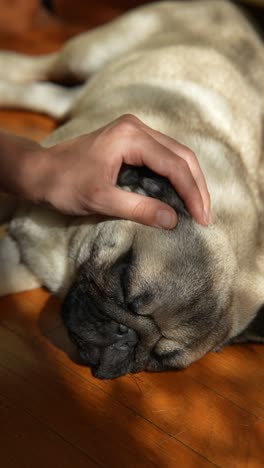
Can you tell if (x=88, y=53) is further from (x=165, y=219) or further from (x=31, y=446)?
(x=31, y=446)

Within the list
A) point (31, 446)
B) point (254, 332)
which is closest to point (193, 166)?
point (254, 332)

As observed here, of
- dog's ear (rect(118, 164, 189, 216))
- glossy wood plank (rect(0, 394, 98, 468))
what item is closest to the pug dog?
dog's ear (rect(118, 164, 189, 216))

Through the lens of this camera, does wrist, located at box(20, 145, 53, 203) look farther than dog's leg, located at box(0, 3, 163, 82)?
No

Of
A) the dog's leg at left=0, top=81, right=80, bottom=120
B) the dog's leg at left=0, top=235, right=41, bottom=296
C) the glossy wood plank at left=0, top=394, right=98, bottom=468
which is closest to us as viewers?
the glossy wood plank at left=0, top=394, right=98, bottom=468

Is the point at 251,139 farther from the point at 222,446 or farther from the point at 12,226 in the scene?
the point at 222,446

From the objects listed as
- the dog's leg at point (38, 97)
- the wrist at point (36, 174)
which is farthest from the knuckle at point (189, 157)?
the dog's leg at point (38, 97)

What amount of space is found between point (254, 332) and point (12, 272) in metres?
0.75

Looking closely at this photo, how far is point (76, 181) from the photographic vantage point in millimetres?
1679

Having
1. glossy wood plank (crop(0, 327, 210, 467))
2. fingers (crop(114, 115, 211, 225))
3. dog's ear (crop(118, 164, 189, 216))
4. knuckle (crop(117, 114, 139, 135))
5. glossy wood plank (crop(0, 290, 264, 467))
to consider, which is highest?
knuckle (crop(117, 114, 139, 135))

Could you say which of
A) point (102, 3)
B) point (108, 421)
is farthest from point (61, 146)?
point (102, 3)

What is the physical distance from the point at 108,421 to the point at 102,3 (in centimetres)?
312

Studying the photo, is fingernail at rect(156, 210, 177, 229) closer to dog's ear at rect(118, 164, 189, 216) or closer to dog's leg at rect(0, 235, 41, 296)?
dog's ear at rect(118, 164, 189, 216)

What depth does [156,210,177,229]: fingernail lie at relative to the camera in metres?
1.61

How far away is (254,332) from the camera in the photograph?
1.86 meters
